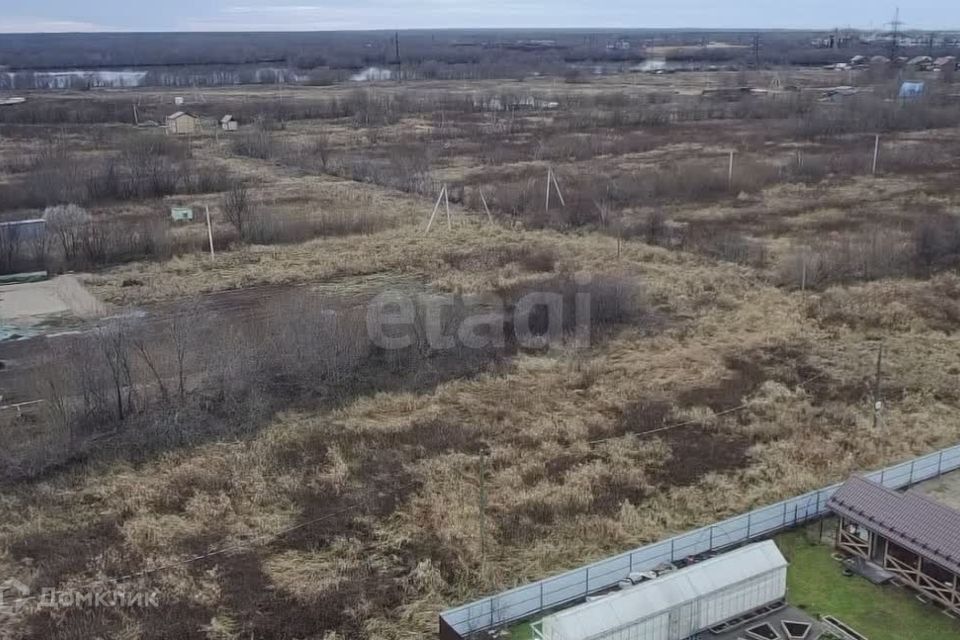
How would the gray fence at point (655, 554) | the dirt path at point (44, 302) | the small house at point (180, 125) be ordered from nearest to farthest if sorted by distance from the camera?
the gray fence at point (655, 554) → the dirt path at point (44, 302) → the small house at point (180, 125)

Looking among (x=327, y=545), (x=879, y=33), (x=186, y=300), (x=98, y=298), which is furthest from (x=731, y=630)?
(x=879, y=33)

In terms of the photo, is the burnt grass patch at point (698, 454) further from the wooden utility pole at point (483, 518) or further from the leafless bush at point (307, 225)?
the leafless bush at point (307, 225)

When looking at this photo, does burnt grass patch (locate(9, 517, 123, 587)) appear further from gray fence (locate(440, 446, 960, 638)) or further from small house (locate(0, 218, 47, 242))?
small house (locate(0, 218, 47, 242))

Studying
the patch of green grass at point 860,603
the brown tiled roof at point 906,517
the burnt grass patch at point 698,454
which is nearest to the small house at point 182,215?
the burnt grass patch at point 698,454

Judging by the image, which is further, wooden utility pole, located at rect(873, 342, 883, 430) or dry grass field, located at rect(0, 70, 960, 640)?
wooden utility pole, located at rect(873, 342, 883, 430)

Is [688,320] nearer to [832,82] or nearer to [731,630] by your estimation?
[731,630]

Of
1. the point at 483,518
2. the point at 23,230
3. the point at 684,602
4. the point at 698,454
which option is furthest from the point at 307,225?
the point at 684,602

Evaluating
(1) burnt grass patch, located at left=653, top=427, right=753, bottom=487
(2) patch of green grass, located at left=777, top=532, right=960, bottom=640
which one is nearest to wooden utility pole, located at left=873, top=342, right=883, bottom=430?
(1) burnt grass patch, located at left=653, top=427, right=753, bottom=487
